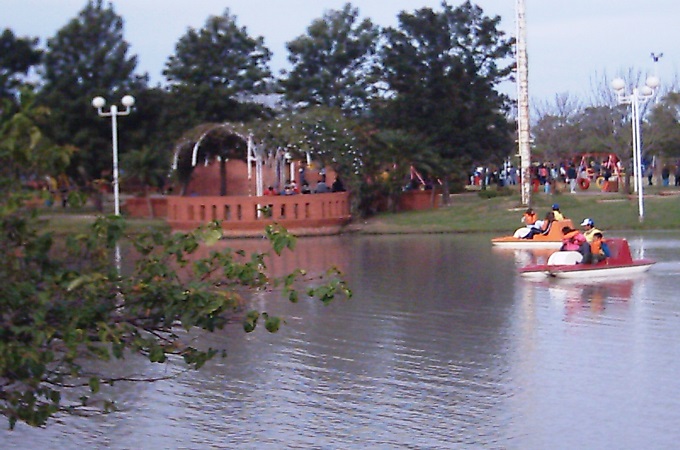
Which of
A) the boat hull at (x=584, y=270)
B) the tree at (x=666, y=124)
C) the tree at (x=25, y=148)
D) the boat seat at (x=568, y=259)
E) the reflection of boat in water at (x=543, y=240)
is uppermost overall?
the tree at (x=666, y=124)

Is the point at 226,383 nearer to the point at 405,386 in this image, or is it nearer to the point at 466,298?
the point at 405,386

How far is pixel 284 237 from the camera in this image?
673cm

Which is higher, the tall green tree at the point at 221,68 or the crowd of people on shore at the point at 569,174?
the tall green tree at the point at 221,68

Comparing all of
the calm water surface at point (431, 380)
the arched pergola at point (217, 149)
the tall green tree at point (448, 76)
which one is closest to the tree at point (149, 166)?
the arched pergola at point (217, 149)

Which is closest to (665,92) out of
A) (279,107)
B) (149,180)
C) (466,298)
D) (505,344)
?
(279,107)

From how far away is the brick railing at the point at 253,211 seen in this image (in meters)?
37.5

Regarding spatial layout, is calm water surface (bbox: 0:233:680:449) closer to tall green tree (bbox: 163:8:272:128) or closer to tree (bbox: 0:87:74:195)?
tree (bbox: 0:87:74:195)

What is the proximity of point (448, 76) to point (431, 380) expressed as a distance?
1311 inches

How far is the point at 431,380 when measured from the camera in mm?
13000

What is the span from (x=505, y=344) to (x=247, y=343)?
3.61 meters

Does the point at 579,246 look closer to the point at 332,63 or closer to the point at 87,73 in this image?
the point at 87,73

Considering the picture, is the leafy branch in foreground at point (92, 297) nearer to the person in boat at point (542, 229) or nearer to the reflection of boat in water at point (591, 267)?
the reflection of boat in water at point (591, 267)

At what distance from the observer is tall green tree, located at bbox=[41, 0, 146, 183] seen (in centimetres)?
3984

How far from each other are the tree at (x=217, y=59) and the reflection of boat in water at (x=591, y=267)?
27.3 meters
